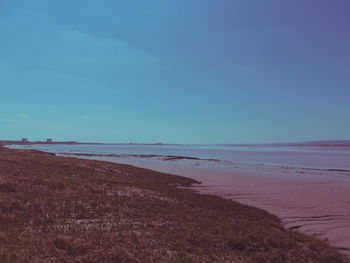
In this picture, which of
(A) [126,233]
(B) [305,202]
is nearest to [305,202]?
(B) [305,202]

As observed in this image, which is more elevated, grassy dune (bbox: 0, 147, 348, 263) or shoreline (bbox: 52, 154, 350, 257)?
grassy dune (bbox: 0, 147, 348, 263)

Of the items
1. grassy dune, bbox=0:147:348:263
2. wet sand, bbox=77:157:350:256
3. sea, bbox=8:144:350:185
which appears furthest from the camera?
sea, bbox=8:144:350:185

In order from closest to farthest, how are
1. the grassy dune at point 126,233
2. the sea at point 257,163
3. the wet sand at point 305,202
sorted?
the grassy dune at point 126,233
the wet sand at point 305,202
the sea at point 257,163

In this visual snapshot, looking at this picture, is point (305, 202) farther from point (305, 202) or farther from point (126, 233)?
point (126, 233)

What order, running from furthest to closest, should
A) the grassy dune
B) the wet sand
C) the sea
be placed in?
the sea
the wet sand
the grassy dune

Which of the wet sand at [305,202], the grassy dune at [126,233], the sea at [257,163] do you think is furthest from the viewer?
the sea at [257,163]

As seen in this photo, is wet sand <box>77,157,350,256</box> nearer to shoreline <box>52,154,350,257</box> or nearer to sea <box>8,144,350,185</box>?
shoreline <box>52,154,350,257</box>

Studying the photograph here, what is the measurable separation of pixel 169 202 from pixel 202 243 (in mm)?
6299

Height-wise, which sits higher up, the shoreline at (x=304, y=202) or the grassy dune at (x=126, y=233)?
the grassy dune at (x=126, y=233)

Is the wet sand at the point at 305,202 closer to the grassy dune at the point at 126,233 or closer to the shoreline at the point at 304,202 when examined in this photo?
the shoreline at the point at 304,202

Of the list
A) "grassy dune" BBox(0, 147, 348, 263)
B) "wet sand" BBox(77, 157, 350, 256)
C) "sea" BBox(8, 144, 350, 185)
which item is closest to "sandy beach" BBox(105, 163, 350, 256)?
"wet sand" BBox(77, 157, 350, 256)

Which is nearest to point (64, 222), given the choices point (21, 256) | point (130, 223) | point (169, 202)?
point (130, 223)

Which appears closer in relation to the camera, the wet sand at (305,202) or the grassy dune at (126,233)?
the grassy dune at (126,233)

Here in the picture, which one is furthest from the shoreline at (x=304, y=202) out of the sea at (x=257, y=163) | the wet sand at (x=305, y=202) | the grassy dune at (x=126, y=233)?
the sea at (x=257, y=163)
